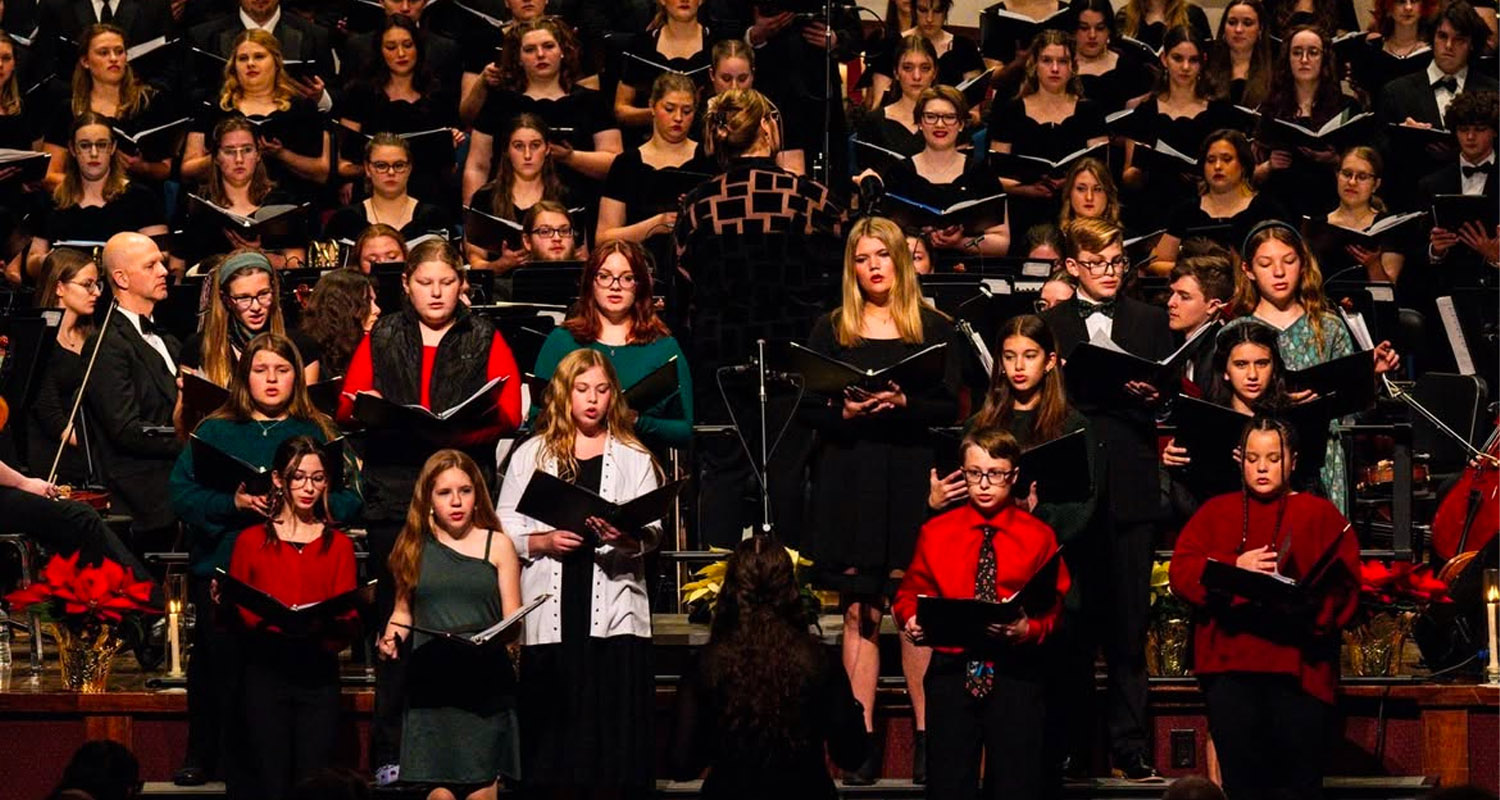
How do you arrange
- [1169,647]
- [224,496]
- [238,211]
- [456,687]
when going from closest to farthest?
[456,687] → [224,496] → [1169,647] → [238,211]

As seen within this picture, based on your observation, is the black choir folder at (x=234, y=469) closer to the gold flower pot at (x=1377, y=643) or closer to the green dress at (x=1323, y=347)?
the green dress at (x=1323, y=347)

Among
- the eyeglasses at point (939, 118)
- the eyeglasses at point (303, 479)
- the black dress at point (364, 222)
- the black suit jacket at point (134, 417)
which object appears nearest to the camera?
the eyeglasses at point (303, 479)

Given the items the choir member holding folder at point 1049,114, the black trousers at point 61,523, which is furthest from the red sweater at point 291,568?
the choir member holding folder at point 1049,114

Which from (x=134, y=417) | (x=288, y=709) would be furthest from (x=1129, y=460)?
(x=134, y=417)

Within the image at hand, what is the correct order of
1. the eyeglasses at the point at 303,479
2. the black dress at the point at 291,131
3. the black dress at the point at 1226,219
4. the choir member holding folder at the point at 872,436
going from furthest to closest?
the black dress at the point at 291,131 → the black dress at the point at 1226,219 → the choir member holding folder at the point at 872,436 → the eyeglasses at the point at 303,479

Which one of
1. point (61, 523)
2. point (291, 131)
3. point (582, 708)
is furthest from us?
point (291, 131)

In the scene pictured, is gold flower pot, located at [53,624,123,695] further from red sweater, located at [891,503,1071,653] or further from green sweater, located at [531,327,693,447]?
red sweater, located at [891,503,1071,653]

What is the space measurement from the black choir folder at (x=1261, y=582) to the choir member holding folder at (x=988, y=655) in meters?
0.37

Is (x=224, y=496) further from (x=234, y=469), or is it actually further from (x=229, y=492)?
(x=234, y=469)

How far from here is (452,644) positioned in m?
6.41

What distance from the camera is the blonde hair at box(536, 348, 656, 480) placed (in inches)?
263

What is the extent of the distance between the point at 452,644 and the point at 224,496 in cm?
77

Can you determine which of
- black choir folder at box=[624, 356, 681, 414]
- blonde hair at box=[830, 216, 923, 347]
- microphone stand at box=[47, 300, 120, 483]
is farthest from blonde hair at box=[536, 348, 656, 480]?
microphone stand at box=[47, 300, 120, 483]

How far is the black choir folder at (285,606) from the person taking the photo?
20.8 ft
